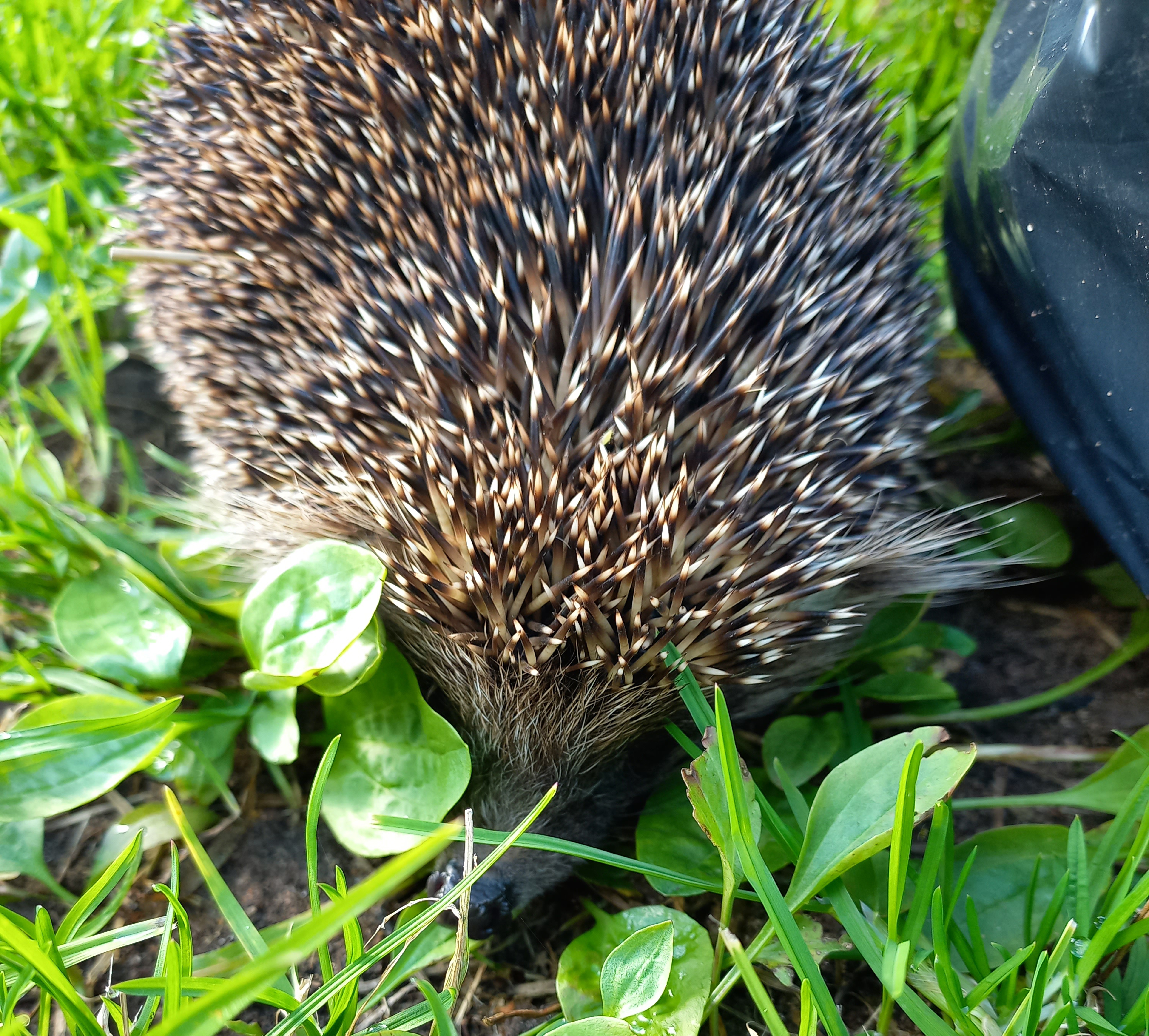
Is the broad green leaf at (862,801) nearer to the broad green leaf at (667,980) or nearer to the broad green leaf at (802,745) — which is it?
the broad green leaf at (667,980)

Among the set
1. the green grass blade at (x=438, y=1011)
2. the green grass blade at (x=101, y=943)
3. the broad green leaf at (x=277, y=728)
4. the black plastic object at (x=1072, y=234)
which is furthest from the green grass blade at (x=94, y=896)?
the black plastic object at (x=1072, y=234)

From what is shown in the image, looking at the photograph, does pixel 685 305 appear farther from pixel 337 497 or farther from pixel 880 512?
pixel 337 497

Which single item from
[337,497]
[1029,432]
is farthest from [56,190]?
[1029,432]

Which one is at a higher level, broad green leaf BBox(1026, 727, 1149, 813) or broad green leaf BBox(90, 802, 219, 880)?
broad green leaf BBox(1026, 727, 1149, 813)

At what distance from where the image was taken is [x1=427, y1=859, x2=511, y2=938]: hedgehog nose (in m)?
1.71

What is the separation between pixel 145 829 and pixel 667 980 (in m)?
1.05

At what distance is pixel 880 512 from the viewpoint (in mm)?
1914

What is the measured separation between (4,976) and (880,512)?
67.8 inches

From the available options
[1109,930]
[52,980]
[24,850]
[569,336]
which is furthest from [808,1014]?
[24,850]

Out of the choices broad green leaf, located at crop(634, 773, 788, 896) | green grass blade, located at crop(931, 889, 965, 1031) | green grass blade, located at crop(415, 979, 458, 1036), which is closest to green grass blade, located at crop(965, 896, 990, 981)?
green grass blade, located at crop(931, 889, 965, 1031)

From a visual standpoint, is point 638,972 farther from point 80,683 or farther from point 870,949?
point 80,683

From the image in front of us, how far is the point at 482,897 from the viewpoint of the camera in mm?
1722

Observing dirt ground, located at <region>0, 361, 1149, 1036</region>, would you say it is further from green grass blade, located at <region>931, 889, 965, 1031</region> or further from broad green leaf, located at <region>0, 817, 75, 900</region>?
green grass blade, located at <region>931, 889, 965, 1031</region>

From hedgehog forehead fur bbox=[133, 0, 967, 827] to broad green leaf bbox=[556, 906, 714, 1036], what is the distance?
0.31 metres
